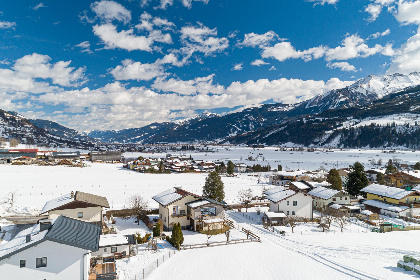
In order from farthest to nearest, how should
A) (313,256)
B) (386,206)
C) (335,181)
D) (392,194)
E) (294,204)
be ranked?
1. (335,181)
2. (392,194)
3. (386,206)
4. (294,204)
5. (313,256)

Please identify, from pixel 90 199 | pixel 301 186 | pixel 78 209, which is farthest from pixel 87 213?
pixel 301 186

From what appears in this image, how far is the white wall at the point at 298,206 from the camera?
36562mm

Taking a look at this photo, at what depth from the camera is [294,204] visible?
36.9 m

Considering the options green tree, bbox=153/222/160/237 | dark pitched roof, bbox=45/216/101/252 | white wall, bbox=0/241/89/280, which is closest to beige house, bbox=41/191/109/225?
green tree, bbox=153/222/160/237

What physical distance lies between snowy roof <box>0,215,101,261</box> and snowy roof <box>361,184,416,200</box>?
45445 mm

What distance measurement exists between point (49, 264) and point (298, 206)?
1233 inches

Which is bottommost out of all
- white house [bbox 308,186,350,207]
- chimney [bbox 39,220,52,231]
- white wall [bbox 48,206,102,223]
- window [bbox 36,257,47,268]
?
white house [bbox 308,186,350,207]

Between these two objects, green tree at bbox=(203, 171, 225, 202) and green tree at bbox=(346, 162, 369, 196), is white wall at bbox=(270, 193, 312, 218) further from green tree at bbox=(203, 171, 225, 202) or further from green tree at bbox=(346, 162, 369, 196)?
green tree at bbox=(346, 162, 369, 196)

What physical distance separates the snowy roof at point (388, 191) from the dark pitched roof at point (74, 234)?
45210 millimetres

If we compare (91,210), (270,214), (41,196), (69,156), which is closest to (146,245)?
(91,210)

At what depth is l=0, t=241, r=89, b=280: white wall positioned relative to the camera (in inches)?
544

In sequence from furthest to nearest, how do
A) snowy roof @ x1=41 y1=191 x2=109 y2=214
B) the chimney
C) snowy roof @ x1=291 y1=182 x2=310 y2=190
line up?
snowy roof @ x1=291 y1=182 x2=310 y2=190
snowy roof @ x1=41 y1=191 x2=109 y2=214
the chimney

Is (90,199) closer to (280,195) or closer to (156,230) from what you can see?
(156,230)

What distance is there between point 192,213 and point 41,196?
29.8 metres
